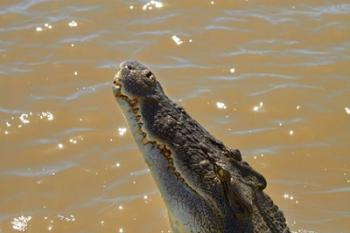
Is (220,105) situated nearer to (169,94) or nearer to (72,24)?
(169,94)

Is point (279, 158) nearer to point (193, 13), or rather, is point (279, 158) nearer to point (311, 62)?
point (311, 62)

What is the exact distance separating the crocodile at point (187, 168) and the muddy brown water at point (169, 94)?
1.66m

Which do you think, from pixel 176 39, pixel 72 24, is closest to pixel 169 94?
pixel 176 39

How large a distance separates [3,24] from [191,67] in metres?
2.09

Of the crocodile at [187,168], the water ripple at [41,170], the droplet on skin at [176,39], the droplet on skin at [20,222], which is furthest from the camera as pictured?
the droplet on skin at [176,39]

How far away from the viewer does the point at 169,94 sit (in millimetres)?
6398

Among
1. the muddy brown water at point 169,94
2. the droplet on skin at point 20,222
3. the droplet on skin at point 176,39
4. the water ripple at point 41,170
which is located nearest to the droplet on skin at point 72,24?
the muddy brown water at point 169,94

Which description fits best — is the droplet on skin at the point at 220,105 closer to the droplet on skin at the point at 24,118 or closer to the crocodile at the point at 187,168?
the droplet on skin at the point at 24,118

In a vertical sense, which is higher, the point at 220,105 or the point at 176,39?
the point at 176,39

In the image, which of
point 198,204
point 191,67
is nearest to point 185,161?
point 198,204

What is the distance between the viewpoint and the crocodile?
3.56 meters

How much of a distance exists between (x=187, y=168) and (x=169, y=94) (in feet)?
9.42

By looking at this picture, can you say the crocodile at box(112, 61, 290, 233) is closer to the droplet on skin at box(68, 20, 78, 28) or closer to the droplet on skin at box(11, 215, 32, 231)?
the droplet on skin at box(11, 215, 32, 231)

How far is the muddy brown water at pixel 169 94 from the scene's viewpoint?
542cm
